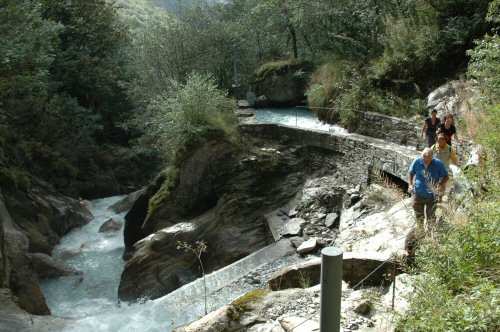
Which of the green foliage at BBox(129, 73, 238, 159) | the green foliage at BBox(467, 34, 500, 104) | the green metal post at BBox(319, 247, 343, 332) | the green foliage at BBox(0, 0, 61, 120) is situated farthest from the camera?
the green foliage at BBox(129, 73, 238, 159)

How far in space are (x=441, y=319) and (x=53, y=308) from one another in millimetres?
11456

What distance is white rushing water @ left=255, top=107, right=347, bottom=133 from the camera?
50.7ft

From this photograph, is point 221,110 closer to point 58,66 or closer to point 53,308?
point 53,308

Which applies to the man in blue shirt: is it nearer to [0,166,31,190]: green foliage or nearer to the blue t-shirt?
the blue t-shirt

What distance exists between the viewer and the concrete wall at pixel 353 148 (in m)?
10.9

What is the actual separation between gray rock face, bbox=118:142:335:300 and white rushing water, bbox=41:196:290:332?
102 cm

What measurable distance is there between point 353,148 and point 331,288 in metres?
9.61

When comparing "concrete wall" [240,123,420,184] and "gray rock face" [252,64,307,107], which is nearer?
"concrete wall" [240,123,420,184]

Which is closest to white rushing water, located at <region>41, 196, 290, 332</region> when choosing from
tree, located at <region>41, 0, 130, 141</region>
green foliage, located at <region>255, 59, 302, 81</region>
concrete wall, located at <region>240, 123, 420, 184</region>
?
concrete wall, located at <region>240, 123, 420, 184</region>

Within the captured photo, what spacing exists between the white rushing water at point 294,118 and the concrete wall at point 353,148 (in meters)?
0.95

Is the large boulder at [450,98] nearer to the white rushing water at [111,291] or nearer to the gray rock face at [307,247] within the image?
the gray rock face at [307,247]

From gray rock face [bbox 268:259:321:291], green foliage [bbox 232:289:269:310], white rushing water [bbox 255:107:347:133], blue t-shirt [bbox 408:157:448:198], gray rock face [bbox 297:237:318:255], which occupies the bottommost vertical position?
gray rock face [bbox 297:237:318:255]

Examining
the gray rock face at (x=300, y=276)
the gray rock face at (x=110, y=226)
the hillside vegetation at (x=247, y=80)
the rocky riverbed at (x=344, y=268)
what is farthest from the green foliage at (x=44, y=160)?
the gray rock face at (x=300, y=276)

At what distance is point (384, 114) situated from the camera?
13.5 metres
